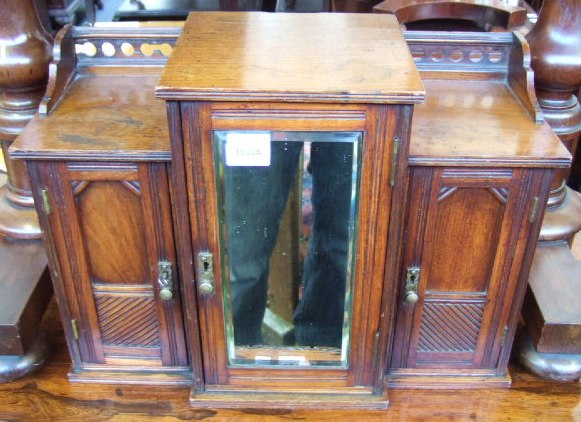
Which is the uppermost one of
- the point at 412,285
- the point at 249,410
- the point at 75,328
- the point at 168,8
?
the point at 168,8

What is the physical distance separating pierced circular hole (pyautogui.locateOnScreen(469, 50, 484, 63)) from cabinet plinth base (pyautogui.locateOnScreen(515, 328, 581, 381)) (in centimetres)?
57

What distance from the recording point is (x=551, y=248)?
4.48 ft

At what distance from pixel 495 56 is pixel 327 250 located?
0.54 m

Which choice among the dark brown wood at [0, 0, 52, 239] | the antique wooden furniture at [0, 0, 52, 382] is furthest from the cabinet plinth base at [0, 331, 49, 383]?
the dark brown wood at [0, 0, 52, 239]

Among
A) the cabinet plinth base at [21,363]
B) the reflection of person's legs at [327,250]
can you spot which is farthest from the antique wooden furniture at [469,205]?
the cabinet plinth base at [21,363]

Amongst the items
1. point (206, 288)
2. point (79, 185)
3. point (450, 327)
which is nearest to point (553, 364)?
point (450, 327)

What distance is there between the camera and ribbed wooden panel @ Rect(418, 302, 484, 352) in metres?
1.17

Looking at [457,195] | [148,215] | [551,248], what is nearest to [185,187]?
[148,215]

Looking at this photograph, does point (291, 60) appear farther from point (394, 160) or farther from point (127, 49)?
point (127, 49)

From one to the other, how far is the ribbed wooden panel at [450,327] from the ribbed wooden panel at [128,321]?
1.68 feet

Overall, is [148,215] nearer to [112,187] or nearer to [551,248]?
[112,187]

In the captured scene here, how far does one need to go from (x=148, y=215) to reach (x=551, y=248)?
0.86 metres

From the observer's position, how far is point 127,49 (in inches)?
49.7

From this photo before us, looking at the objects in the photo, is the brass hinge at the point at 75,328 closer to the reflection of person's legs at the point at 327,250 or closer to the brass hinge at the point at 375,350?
the reflection of person's legs at the point at 327,250
